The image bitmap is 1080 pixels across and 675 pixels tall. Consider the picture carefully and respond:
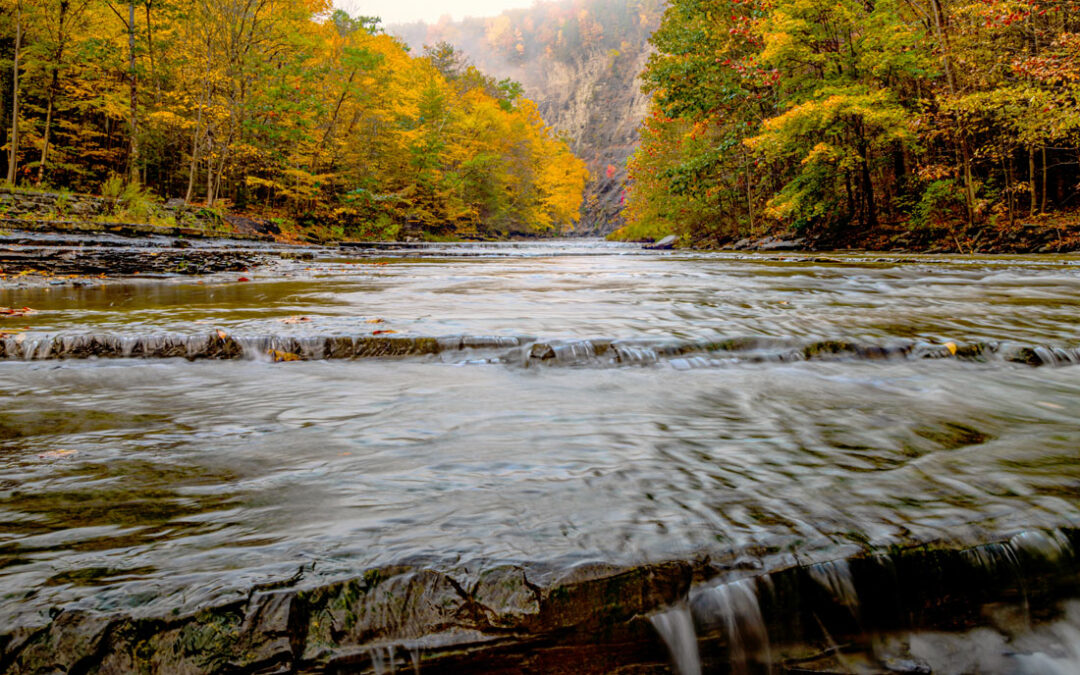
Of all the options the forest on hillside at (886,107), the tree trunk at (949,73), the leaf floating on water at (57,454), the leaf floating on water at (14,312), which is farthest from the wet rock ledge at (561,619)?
the tree trunk at (949,73)

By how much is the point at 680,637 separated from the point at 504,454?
809 millimetres

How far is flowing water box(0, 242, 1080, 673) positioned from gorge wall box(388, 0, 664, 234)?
52.3m

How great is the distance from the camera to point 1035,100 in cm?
946

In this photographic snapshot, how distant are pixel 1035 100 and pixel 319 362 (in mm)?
12720

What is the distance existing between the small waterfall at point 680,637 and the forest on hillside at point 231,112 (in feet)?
56.3

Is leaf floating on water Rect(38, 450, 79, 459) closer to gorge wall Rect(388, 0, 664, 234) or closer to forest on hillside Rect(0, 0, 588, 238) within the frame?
forest on hillside Rect(0, 0, 588, 238)

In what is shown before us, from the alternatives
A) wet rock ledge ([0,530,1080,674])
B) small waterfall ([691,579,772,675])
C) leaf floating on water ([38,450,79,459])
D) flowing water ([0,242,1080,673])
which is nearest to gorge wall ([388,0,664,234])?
flowing water ([0,242,1080,673])

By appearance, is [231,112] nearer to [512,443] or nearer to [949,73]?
[949,73]

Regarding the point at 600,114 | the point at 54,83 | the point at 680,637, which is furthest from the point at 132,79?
the point at 600,114

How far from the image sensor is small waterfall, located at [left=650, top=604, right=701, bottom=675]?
Result: 0.91 m

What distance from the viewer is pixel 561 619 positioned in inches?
36.1

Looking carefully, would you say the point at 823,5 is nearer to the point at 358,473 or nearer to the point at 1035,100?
the point at 1035,100

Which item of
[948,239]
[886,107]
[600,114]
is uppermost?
[600,114]

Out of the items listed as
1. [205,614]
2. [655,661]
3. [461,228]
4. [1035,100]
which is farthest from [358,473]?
[461,228]
